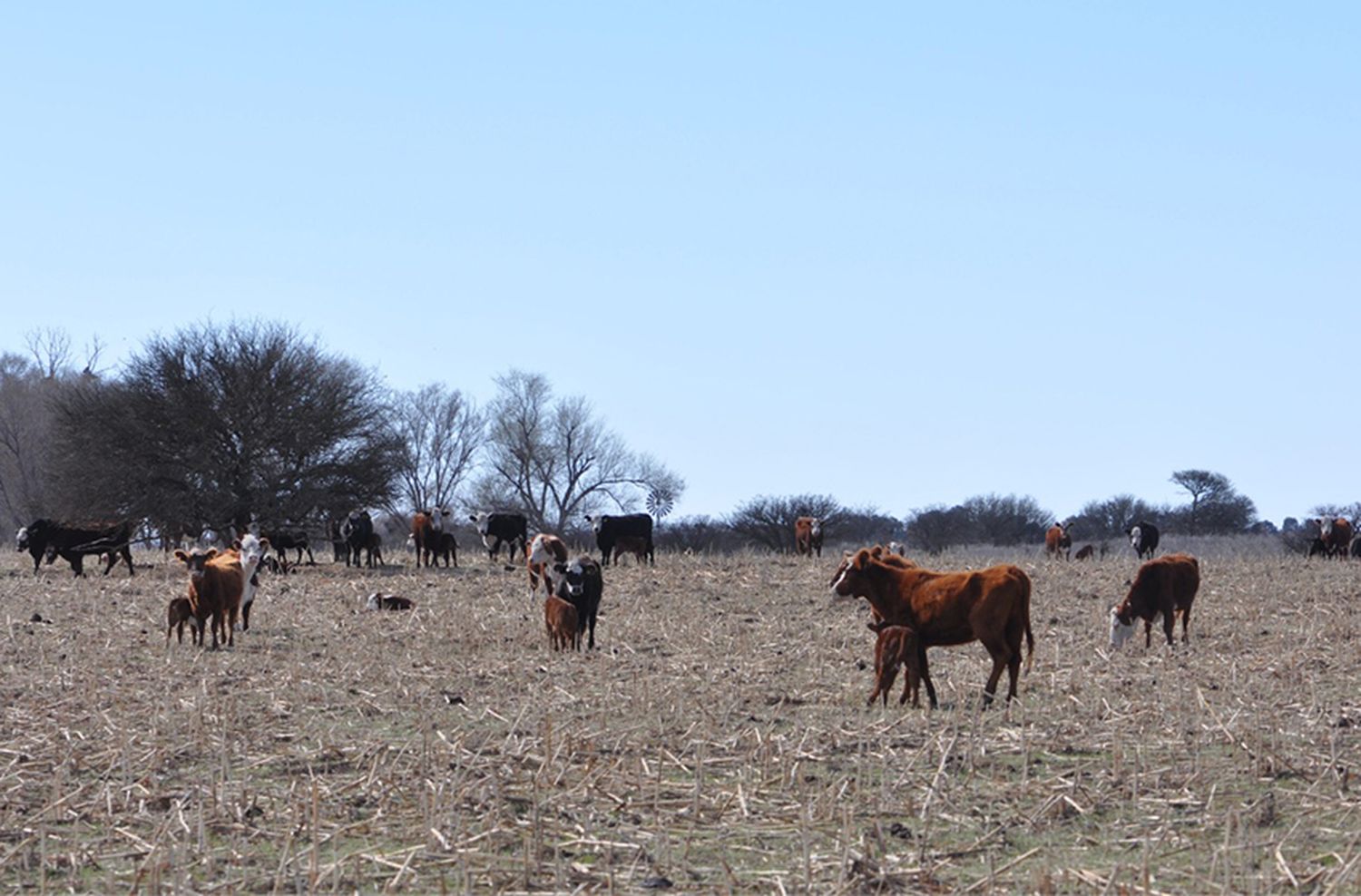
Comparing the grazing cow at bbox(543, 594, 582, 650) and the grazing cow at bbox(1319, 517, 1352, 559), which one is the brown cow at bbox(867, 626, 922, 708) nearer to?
the grazing cow at bbox(543, 594, 582, 650)

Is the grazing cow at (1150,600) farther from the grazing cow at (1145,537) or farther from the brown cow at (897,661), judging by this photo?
the grazing cow at (1145,537)

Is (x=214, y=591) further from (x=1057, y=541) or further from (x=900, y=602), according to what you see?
(x=1057, y=541)

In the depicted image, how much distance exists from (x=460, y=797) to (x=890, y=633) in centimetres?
509

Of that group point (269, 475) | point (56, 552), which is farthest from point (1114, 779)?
point (269, 475)

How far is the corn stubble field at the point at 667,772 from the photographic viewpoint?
707cm

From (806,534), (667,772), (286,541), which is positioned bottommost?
(667,772)

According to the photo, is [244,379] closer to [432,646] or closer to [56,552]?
[56,552]

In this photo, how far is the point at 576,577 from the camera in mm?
17656

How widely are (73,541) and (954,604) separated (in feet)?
83.4

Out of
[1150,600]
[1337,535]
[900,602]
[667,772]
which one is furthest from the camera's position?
[1337,535]

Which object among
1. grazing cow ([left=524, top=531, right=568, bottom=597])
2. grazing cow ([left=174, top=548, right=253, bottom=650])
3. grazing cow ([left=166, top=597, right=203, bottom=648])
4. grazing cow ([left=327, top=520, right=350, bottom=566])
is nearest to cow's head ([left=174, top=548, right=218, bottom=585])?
grazing cow ([left=174, top=548, right=253, bottom=650])

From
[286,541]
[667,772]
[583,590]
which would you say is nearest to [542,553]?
[583,590]

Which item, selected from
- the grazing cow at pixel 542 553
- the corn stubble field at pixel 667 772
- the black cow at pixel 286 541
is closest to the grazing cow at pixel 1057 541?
the black cow at pixel 286 541

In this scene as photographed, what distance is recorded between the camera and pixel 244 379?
42.9 meters
